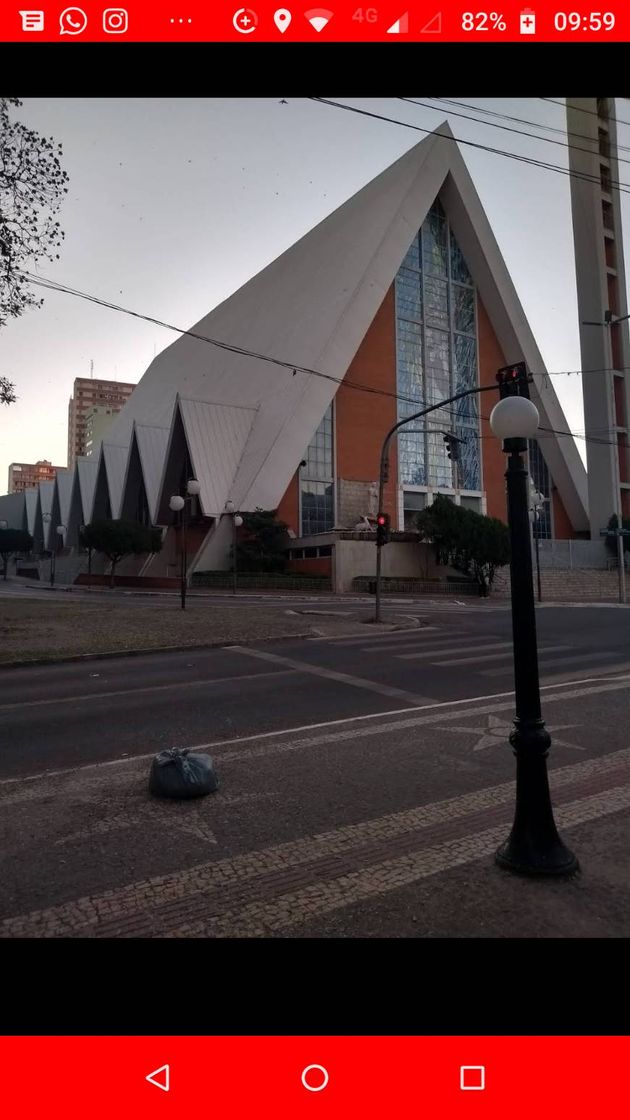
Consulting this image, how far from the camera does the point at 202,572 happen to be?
141ft

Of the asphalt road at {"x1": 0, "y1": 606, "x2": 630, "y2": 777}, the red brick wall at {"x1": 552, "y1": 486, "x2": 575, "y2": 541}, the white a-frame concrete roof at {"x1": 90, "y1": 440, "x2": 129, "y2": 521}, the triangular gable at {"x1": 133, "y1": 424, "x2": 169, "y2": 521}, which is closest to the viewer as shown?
the asphalt road at {"x1": 0, "y1": 606, "x2": 630, "y2": 777}

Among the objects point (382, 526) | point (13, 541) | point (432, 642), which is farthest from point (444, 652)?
point (13, 541)

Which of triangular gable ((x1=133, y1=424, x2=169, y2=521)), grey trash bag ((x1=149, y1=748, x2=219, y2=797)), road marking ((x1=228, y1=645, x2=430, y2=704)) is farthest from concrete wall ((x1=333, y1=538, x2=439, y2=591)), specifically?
grey trash bag ((x1=149, y1=748, x2=219, y2=797))

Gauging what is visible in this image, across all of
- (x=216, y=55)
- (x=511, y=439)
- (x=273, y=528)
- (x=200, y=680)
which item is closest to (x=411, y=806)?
(x=511, y=439)

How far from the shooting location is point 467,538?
3731 centimetres

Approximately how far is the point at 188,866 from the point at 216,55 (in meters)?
3.88

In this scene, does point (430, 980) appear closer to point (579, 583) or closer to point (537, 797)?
point (537, 797)

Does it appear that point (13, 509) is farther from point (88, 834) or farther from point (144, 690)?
point (88, 834)

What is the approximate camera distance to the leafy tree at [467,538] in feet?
122

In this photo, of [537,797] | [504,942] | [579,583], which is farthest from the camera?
[579,583]
